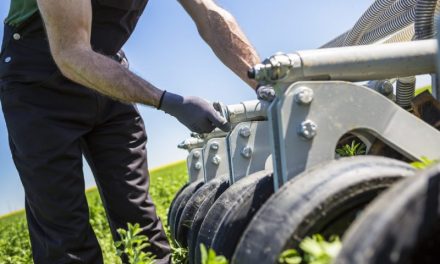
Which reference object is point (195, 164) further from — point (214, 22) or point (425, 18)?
point (425, 18)

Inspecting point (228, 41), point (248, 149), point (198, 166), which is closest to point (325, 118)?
point (248, 149)

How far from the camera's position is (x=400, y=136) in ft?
5.55

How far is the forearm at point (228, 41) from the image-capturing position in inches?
134

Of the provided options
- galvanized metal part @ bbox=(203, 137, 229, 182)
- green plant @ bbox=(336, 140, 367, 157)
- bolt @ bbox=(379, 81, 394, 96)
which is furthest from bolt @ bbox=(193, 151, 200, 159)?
bolt @ bbox=(379, 81, 394, 96)

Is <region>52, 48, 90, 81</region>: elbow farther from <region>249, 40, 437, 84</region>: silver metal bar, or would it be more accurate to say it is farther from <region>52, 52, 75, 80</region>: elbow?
<region>249, 40, 437, 84</region>: silver metal bar

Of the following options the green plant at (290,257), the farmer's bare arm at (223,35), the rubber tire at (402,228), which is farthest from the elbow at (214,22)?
the rubber tire at (402,228)

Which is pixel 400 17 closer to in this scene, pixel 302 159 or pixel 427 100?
pixel 427 100

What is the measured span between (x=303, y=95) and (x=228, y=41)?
6.24ft

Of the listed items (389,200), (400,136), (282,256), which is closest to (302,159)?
(400,136)

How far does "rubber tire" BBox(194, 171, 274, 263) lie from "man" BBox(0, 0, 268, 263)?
506 millimetres

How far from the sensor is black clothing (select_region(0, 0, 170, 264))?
9.70 feet

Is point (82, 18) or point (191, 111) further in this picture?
point (82, 18)

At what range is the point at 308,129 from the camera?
5.36 feet

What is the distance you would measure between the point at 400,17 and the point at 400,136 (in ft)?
5.45
